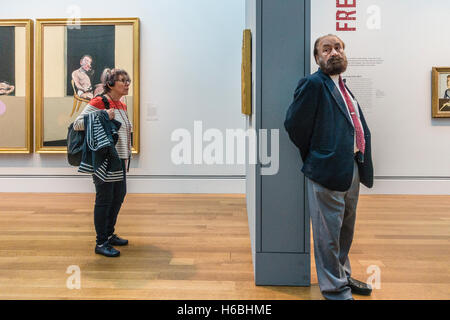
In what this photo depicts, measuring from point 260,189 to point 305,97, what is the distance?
788 mm

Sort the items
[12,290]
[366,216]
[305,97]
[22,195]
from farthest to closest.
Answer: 1. [22,195]
2. [366,216]
3. [12,290]
4. [305,97]

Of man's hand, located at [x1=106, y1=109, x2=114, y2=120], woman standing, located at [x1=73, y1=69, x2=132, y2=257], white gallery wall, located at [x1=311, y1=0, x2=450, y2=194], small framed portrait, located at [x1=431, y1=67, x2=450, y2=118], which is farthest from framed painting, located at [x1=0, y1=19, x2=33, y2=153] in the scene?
small framed portrait, located at [x1=431, y1=67, x2=450, y2=118]

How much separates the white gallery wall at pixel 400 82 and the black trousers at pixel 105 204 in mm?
4883

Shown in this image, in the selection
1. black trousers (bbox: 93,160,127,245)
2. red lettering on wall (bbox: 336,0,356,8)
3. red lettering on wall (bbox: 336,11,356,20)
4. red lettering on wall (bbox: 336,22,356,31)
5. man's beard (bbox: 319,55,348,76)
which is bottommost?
black trousers (bbox: 93,160,127,245)

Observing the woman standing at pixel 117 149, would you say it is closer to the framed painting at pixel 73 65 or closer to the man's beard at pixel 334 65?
the man's beard at pixel 334 65

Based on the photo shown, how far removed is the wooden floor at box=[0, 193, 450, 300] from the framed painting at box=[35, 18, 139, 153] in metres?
1.79

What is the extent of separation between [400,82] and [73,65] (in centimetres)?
671

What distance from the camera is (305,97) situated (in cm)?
215

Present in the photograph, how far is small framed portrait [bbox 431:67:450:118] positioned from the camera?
6523 mm

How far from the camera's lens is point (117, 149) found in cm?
321

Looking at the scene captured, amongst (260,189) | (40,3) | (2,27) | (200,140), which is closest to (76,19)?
(40,3)

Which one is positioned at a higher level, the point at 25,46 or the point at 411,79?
the point at 25,46

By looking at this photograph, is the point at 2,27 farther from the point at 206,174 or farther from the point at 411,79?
the point at 411,79

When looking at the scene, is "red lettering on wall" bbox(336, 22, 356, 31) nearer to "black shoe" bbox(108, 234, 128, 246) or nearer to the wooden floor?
the wooden floor
